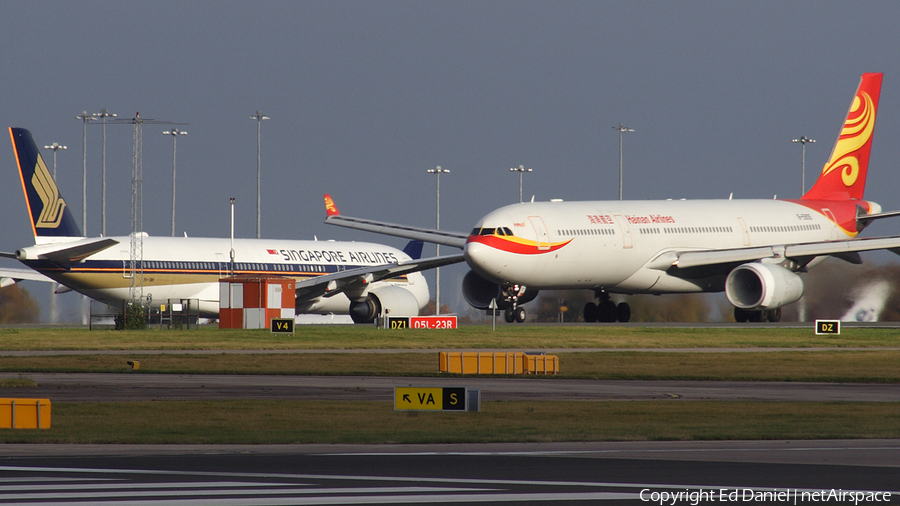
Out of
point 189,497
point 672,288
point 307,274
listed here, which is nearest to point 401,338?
point 672,288

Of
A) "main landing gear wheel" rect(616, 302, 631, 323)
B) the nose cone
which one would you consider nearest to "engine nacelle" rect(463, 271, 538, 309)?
"main landing gear wheel" rect(616, 302, 631, 323)

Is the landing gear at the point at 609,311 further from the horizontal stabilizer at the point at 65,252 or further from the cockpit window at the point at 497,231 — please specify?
the horizontal stabilizer at the point at 65,252

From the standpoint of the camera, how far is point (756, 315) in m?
51.1

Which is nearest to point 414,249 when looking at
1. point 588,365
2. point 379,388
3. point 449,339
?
point 449,339

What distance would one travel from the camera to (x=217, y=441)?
16609 millimetres

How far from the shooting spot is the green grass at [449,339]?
39.3 metres

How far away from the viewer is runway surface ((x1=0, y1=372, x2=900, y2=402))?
933 inches

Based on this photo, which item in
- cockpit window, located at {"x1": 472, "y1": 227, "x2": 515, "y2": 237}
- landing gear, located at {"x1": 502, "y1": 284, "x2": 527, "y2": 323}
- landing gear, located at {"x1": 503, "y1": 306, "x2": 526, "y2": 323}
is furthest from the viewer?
landing gear, located at {"x1": 503, "y1": 306, "x2": 526, "y2": 323}

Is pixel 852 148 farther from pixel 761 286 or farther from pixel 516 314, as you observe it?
pixel 516 314

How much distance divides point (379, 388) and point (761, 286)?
25423 millimetres

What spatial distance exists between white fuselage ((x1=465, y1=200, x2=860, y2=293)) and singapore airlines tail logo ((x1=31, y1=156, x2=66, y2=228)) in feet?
61.4

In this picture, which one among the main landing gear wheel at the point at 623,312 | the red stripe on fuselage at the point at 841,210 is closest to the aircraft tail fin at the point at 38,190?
the main landing gear wheel at the point at 623,312

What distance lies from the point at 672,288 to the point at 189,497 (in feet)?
139

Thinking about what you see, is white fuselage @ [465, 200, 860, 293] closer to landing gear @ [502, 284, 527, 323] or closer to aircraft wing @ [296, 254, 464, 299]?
landing gear @ [502, 284, 527, 323]
